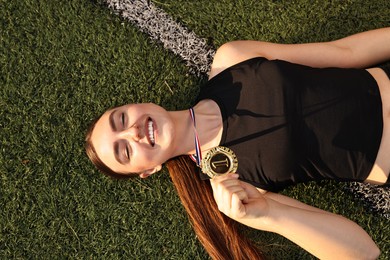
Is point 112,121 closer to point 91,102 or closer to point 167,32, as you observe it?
point 91,102

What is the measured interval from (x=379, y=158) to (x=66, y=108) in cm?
246

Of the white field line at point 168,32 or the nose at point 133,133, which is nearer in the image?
the nose at point 133,133

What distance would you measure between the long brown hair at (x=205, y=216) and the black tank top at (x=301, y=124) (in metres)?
0.46

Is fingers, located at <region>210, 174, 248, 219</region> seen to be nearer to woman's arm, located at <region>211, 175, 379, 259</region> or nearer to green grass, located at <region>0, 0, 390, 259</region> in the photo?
woman's arm, located at <region>211, 175, 379, 259</region>

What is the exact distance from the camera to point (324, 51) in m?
3.38

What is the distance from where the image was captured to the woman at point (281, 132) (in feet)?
9.81

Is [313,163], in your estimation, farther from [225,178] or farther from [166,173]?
[166,173]

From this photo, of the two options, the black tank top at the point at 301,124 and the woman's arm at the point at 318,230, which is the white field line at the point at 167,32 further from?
the woman's arm at the point at 318,230

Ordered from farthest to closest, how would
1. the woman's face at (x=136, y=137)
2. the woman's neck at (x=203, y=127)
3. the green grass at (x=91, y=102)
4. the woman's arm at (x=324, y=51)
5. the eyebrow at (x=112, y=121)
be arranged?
the green grass at (x=91, y=102) → the woman's arm at (x=324, y=51) → the woman's neck at (x=203, y=127) → the eyebrow at (x=112, y=121) → the woman's face at (x=136, y=137)

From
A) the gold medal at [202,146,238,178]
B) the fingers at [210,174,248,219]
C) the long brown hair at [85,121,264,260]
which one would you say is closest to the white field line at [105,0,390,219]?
the long brown hair at [85,121,264,260]

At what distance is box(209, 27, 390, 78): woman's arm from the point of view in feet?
11.0

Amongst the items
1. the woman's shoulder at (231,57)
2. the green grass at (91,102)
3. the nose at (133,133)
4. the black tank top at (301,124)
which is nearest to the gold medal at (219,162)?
the black tank top at (301,124)

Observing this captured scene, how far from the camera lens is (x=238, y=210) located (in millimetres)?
2477

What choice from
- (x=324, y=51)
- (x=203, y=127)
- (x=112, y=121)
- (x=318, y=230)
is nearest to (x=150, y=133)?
(x=112, y=121)
